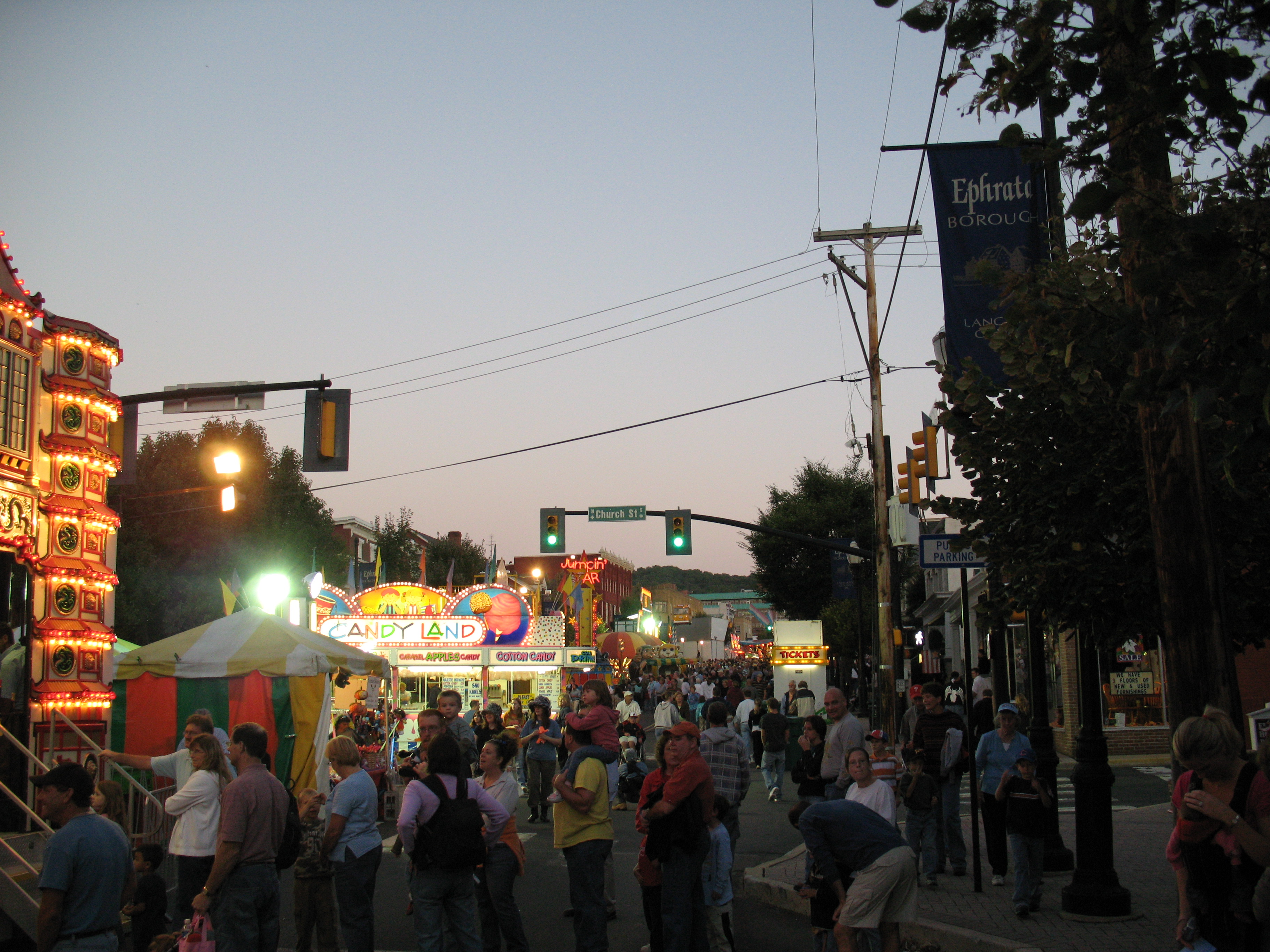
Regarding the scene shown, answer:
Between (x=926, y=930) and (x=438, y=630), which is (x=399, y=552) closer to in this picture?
(x=438, y=630)

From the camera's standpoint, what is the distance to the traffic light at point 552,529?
23.4 meters

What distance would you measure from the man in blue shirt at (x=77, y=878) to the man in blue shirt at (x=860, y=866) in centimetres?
364

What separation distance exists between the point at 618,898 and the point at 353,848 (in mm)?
4124

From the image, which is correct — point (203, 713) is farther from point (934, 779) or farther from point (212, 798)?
point (934, 779)

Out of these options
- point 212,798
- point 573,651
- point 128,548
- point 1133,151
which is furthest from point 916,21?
point 128,548

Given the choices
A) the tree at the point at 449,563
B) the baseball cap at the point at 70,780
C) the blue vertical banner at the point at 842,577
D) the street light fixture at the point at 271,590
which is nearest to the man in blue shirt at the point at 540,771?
the street light fixture at the point at 271,590

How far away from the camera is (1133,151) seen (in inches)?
192

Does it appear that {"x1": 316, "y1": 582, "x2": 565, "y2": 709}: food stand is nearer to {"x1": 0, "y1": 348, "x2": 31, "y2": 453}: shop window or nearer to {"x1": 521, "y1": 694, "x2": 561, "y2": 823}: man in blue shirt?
{"x1": 521, "y1": 694, "x2": 561, "y2": 823}: man in blue shirt

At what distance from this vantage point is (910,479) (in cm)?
1727

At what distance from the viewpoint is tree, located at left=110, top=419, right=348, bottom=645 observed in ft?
128

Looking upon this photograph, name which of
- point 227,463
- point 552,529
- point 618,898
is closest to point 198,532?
point 552,529

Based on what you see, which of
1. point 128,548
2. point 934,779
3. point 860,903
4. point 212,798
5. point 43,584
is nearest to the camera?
point 860,903

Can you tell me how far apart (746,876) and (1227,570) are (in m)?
5.37

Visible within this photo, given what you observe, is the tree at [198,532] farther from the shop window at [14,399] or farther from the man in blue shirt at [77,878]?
the man in blue shirt at [77,878]
